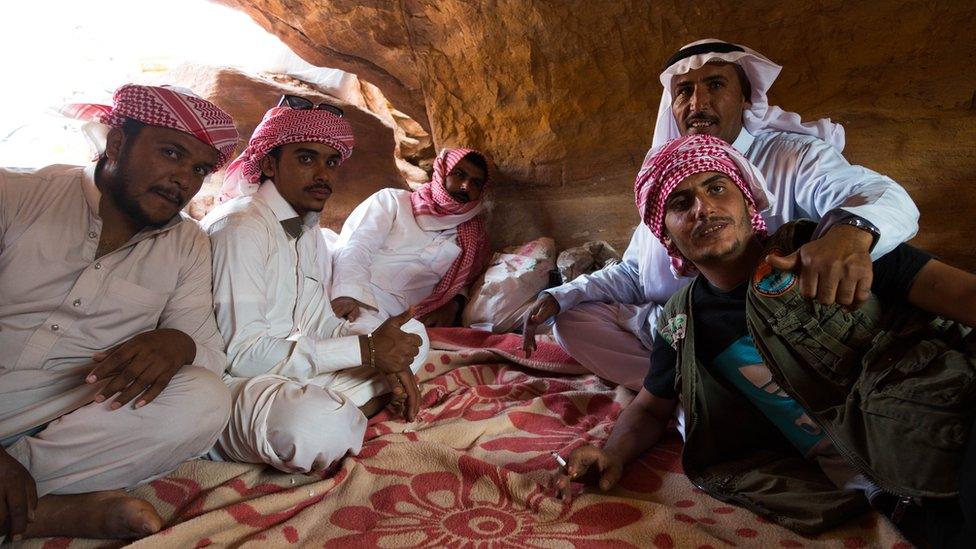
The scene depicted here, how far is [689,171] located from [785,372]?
0.63m

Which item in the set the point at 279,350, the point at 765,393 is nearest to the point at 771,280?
the point at 765,393

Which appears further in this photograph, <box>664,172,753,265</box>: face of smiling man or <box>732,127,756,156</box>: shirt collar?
<box>732,127,756,156</box>: shirt collar

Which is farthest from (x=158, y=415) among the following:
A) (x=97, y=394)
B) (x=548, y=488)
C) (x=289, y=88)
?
(x=289, y=88)

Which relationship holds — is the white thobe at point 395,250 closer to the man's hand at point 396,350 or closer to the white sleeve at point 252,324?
the man's hand at point 396,350

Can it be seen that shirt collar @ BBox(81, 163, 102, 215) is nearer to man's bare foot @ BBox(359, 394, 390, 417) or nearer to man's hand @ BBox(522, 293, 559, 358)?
man's bare foot @ BBox(359, 394, 390, 417)

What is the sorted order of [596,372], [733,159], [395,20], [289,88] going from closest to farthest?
[733,159]
[596,372]
[395,20]
[289,88]

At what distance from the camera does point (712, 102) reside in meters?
2.62

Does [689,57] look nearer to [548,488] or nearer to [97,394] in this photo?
[548,488]

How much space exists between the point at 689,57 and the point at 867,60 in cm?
→ 112

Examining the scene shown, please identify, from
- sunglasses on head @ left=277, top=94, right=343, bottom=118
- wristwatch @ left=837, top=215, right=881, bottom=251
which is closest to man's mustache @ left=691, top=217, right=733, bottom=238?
wristwatch @ left=837, top=215, right=881, bottom=251

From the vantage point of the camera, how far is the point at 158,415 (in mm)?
1755

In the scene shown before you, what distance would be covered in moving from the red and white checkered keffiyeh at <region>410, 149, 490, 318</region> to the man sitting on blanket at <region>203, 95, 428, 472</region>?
1176 mm

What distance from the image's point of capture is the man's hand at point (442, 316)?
13.4 feet

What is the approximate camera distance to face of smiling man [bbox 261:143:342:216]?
261 centimetres
